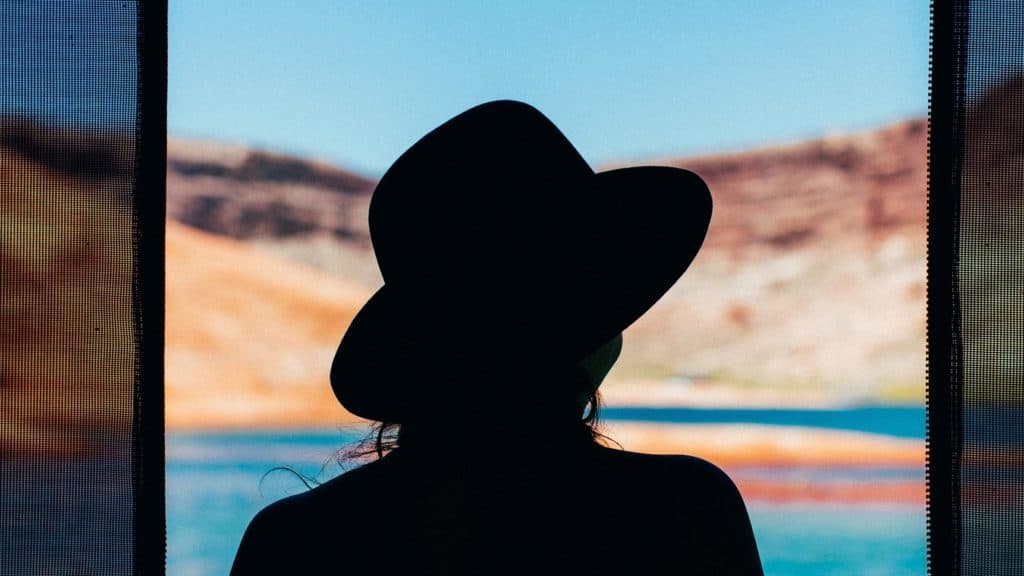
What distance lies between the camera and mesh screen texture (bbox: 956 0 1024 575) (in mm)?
1074

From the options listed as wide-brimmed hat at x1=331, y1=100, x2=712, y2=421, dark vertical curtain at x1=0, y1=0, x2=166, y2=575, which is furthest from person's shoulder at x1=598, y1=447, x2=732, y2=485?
dark vertical curtain at x1=0, y1=0, x2=166, y2=575

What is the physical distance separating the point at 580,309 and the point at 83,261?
648 mm

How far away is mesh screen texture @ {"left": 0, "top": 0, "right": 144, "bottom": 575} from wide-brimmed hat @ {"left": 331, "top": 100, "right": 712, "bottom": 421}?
35cm

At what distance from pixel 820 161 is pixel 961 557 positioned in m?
8.99

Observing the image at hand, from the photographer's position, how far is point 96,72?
45.8 inches

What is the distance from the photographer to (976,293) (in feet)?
3.54

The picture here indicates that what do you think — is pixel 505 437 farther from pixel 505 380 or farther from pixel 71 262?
pixel 71 262

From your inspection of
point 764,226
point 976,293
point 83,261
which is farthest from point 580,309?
point 764,226

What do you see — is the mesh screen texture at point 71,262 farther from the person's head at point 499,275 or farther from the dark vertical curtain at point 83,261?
the person's head at point 499,275

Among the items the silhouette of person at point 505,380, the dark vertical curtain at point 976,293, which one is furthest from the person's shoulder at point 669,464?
the dark vertical curtain at point 976,293

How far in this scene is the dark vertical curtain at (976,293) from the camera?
42.1 inches

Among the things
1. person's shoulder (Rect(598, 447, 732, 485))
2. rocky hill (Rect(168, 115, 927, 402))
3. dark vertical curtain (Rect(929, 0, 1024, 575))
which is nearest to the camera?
person's shoulder (Rect(598, 447, 732, 485))

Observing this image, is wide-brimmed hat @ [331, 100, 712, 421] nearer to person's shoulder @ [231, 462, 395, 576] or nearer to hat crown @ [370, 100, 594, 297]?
hat crown @ [370, 100, 594, 297]

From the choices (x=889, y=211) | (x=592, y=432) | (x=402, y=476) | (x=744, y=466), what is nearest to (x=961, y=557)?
(x=592, y=432)
